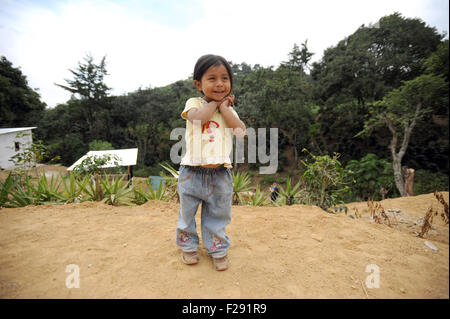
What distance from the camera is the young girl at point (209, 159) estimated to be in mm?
1538

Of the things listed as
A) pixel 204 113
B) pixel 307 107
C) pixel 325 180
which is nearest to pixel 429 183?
pixel 307 107

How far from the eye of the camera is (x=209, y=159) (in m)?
1.54

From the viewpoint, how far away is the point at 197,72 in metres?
1.58

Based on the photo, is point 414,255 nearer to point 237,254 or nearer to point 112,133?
point 237,254

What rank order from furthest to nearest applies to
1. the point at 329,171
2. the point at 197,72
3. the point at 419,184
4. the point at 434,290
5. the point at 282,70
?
the point at 282,70 → the point at 419,184 → the point at 329,171 → the point at 197,72 → the point at 434,290

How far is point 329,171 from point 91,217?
137 inches

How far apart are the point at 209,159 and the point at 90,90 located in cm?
2511

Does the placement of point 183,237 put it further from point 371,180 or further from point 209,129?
point 371,180

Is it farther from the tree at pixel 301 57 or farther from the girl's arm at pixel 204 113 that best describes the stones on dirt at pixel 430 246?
the tree at pixel 301 57

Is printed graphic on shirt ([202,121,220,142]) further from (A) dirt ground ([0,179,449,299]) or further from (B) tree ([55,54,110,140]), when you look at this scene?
(B) tree ([55,54,110,140])

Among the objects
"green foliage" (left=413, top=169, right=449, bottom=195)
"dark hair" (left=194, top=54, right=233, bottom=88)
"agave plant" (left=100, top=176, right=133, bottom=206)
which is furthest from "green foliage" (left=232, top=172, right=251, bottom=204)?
"green foliage" (left=413, top=169, right=449, bottom=195)

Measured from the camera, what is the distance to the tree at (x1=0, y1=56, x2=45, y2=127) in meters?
15.1
